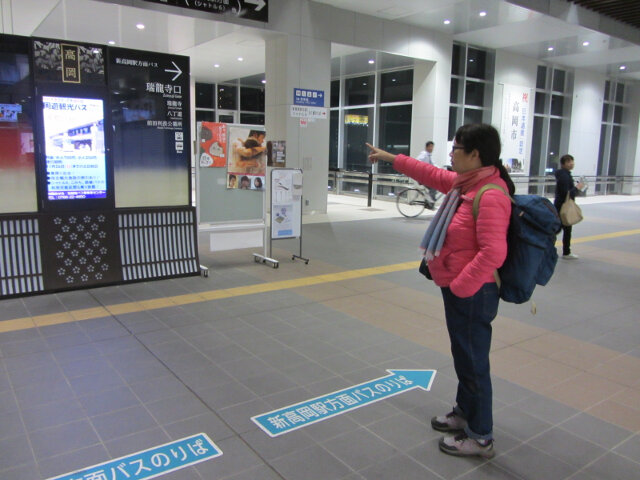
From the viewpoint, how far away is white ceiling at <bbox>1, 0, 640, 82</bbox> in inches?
396

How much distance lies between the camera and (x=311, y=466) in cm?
253

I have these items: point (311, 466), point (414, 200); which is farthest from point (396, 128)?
point (311, 466)

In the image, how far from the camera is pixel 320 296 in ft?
17.9

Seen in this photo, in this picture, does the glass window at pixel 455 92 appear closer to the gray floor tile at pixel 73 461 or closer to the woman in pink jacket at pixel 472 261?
the woman in pink jacket at pixel 472 261

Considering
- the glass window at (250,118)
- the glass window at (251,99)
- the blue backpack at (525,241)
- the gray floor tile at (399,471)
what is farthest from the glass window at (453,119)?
the gray floor tile at (399,471)

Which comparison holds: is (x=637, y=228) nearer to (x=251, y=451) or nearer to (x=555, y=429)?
(x=555, y=429)

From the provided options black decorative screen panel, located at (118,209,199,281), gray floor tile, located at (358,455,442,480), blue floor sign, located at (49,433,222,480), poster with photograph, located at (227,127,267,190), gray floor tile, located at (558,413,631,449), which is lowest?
gray floor tile, located at (558,413,631,449)

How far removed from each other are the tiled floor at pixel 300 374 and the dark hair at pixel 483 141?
5.03 ft

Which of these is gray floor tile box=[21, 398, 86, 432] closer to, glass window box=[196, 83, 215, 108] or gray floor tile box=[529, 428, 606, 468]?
gray floor tile box=[529, 428, 606, 468]

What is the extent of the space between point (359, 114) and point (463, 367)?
52.1 ft

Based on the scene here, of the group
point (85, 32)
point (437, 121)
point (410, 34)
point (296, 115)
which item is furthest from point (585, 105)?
point (85, 32)

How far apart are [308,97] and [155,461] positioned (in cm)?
957

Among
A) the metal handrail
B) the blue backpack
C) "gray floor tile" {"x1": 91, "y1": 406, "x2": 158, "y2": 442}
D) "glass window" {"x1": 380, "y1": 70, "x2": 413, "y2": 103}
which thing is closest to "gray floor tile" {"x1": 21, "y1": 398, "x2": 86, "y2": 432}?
"gray floor tile" {"x1": 91, "y1": 406, "x2": 158, "y2": 442}

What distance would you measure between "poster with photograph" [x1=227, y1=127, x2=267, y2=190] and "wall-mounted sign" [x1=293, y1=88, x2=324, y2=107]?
454 cm
